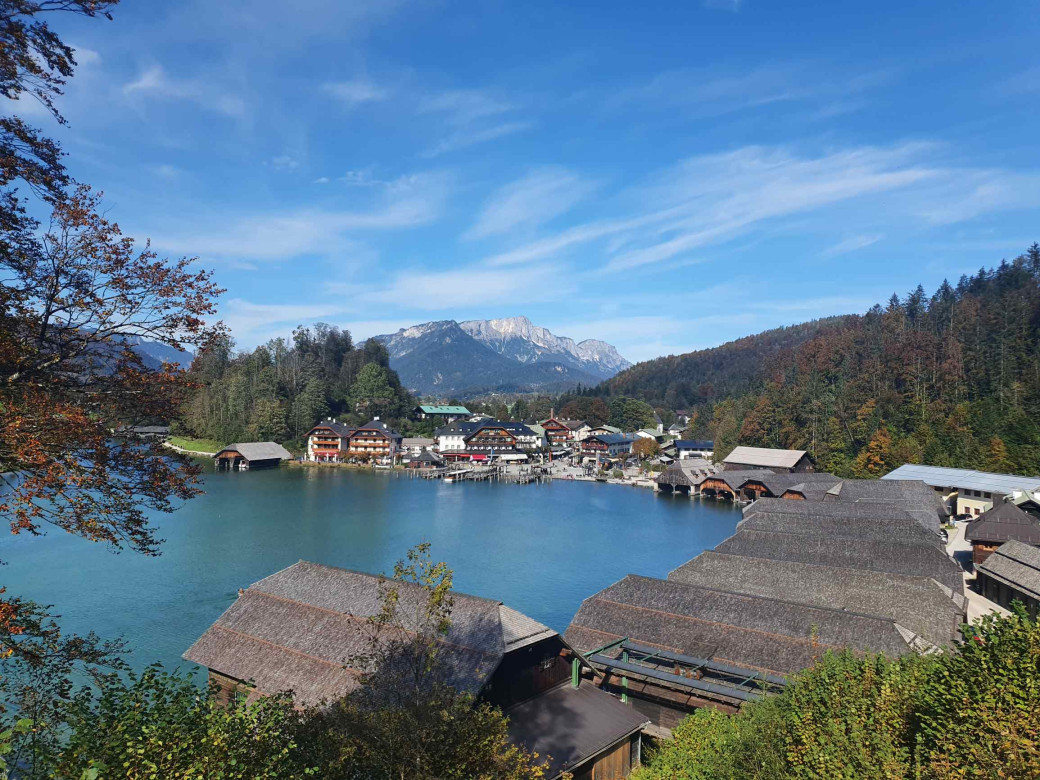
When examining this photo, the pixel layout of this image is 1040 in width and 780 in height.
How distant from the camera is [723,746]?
32.5ft

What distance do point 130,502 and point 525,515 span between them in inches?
1578

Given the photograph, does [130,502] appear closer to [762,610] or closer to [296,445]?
[762,610]

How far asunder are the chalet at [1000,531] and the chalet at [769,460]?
27185mm

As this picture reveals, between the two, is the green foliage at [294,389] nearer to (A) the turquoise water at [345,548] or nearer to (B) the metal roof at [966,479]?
(A) the turquoise water at [345,548]

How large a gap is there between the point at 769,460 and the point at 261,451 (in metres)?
53.8

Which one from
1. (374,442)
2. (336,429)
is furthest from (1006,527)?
(336,429)

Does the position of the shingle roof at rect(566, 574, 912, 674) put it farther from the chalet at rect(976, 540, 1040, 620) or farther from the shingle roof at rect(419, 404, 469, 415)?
the shingle roof at rect(419, 404, 469, 415)

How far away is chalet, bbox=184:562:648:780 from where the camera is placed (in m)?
11.6

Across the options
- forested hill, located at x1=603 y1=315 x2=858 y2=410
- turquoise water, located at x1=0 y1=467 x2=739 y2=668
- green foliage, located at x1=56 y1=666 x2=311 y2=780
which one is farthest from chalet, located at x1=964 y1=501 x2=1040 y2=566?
forested hill, located at x1=603 y1=315 x2=858 y2=410

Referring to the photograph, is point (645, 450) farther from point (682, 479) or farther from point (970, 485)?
point (970, 485)

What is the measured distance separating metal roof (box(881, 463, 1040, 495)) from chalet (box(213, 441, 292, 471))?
6059 cm

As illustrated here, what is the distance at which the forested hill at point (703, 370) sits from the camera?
13325 cm

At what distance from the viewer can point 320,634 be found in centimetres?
1411

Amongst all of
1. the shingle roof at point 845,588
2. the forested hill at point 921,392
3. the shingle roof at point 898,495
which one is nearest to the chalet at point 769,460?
the forested hill at point 921,392
